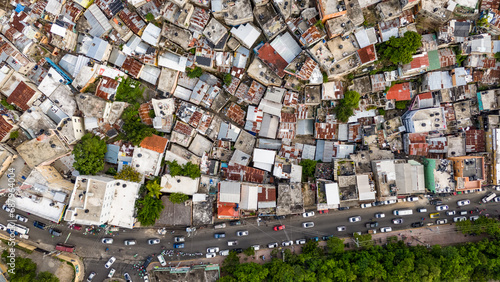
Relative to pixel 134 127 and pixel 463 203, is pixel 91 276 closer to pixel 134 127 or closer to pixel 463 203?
pixel 134 127

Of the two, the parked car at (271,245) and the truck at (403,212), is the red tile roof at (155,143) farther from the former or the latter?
the truck at (403,212)

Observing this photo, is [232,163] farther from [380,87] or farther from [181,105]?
[380,87]

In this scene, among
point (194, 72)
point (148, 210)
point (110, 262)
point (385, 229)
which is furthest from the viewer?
point (385, 229)

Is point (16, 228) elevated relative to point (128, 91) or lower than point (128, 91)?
lower

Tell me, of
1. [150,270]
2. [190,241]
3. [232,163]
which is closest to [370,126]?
[232,163]

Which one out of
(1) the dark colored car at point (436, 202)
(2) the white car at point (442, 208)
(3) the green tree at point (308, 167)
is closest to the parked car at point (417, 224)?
(2) the white car at point (442, 208)

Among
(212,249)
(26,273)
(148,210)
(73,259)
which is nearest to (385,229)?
(212,249)

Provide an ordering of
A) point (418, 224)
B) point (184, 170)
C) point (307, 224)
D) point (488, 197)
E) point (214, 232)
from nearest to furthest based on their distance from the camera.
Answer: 1. point (184, 170)
2. point (214, 232)
3. point (307, 224)
4. point (418, 224)
5. point (488, 197)
